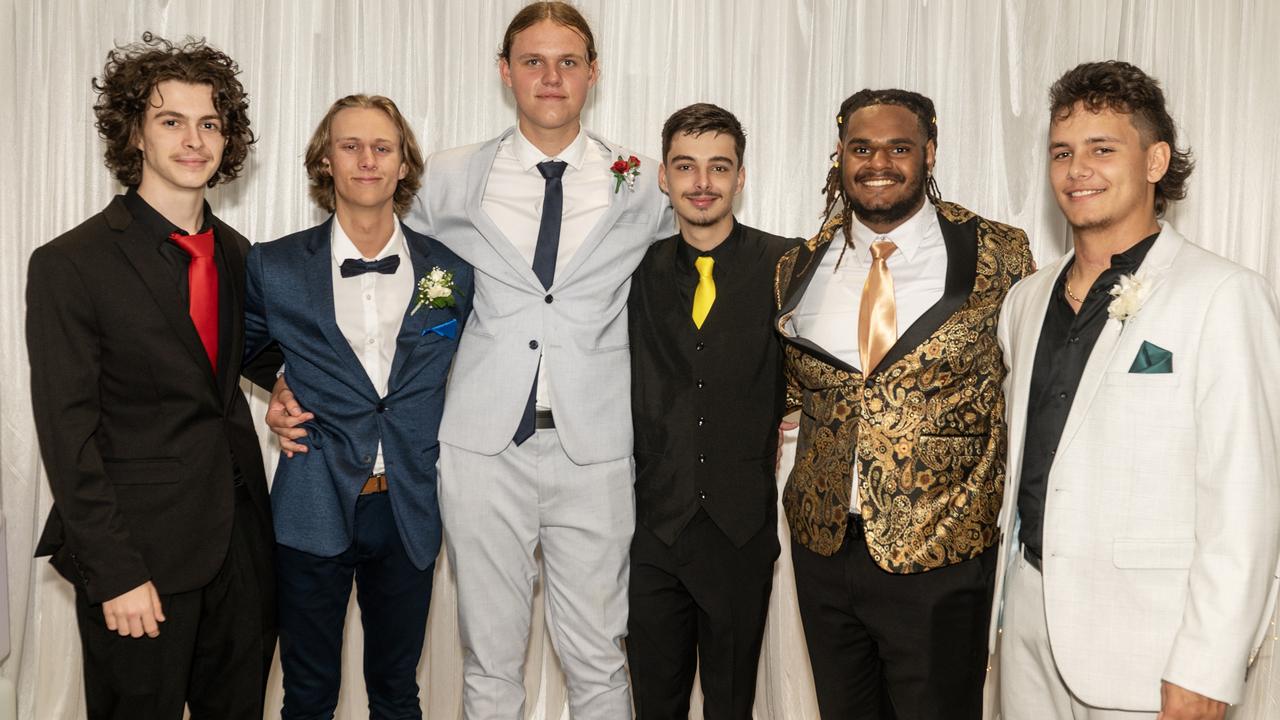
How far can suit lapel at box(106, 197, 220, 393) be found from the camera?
85.1 inches

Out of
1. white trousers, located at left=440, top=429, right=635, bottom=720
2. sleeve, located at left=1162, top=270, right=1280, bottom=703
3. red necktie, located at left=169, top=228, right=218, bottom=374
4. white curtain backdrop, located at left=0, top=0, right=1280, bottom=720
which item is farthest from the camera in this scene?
white curtain backdrop, located at left=0, top=0, right=1280, bottom=720

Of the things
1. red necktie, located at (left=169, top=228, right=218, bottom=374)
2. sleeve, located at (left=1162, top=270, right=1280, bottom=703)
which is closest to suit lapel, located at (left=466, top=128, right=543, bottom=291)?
red necktie, located at (left=169, top=228, right=218, bottom=374)

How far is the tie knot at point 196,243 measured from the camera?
7.39 ft

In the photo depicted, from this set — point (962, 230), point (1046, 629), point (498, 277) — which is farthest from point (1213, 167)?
point (498, 277)

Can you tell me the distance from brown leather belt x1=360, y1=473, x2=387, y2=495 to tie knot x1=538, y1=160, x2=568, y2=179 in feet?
2.99

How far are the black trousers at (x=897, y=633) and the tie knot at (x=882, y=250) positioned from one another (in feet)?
2.08

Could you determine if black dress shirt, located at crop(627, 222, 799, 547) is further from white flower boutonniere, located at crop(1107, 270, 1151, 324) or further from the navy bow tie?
white flower boutonniere, located at crop(1107, 270, 1151, 324)

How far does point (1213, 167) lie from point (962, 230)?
1.71m

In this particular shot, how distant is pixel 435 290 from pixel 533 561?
791 mm

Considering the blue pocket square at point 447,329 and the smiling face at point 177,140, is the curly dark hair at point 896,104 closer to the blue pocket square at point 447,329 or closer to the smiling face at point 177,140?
the blue pocket square at point 447,329

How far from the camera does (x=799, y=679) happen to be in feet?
11.9

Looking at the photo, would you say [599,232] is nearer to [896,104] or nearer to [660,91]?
[896,104]

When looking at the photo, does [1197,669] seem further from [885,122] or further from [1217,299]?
[885,122]

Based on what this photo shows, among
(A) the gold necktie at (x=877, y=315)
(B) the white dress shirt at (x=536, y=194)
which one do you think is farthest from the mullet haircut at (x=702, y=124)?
(A) the gold necktie at (x=877, y=315)
